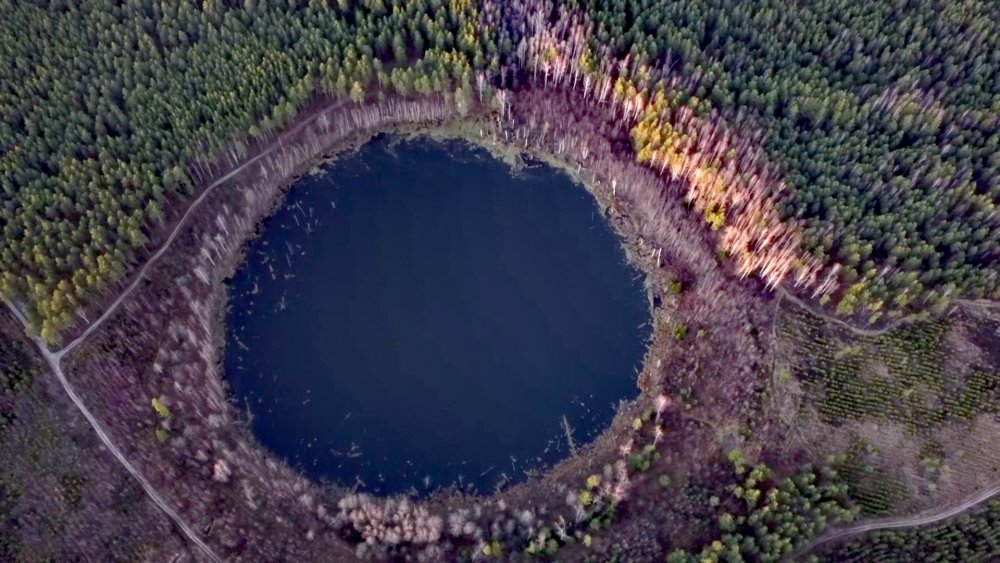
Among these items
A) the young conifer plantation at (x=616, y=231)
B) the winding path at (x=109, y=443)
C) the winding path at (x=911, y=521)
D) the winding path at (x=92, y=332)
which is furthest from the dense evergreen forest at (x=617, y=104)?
the winding path at (x=911, y=521)

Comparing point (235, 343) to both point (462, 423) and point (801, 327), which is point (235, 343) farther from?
point (801, 327)

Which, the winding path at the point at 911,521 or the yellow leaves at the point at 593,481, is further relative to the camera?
the yellow leaves at the point at 593,481

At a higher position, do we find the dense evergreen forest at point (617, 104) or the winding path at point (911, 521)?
the dense evergreen forest at point (617, 104)

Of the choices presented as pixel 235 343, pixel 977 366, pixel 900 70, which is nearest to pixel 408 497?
pixel 235 343

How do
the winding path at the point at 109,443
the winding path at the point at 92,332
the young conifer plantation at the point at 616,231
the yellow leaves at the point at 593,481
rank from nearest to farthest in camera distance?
the winding path at the point at 109,443
the winding path at the point at 92,332
the young conifer plantation at the point at 616,231
the yellow leaves at the point at 593,481

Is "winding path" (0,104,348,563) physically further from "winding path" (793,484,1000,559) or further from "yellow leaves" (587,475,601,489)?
"winding path" (793,484,1000,559)

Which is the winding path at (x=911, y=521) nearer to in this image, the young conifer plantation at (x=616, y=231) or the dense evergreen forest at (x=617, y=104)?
the young conifer plantation at (x=616, y=231)

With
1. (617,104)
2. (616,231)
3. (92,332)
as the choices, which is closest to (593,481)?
(616,231)
